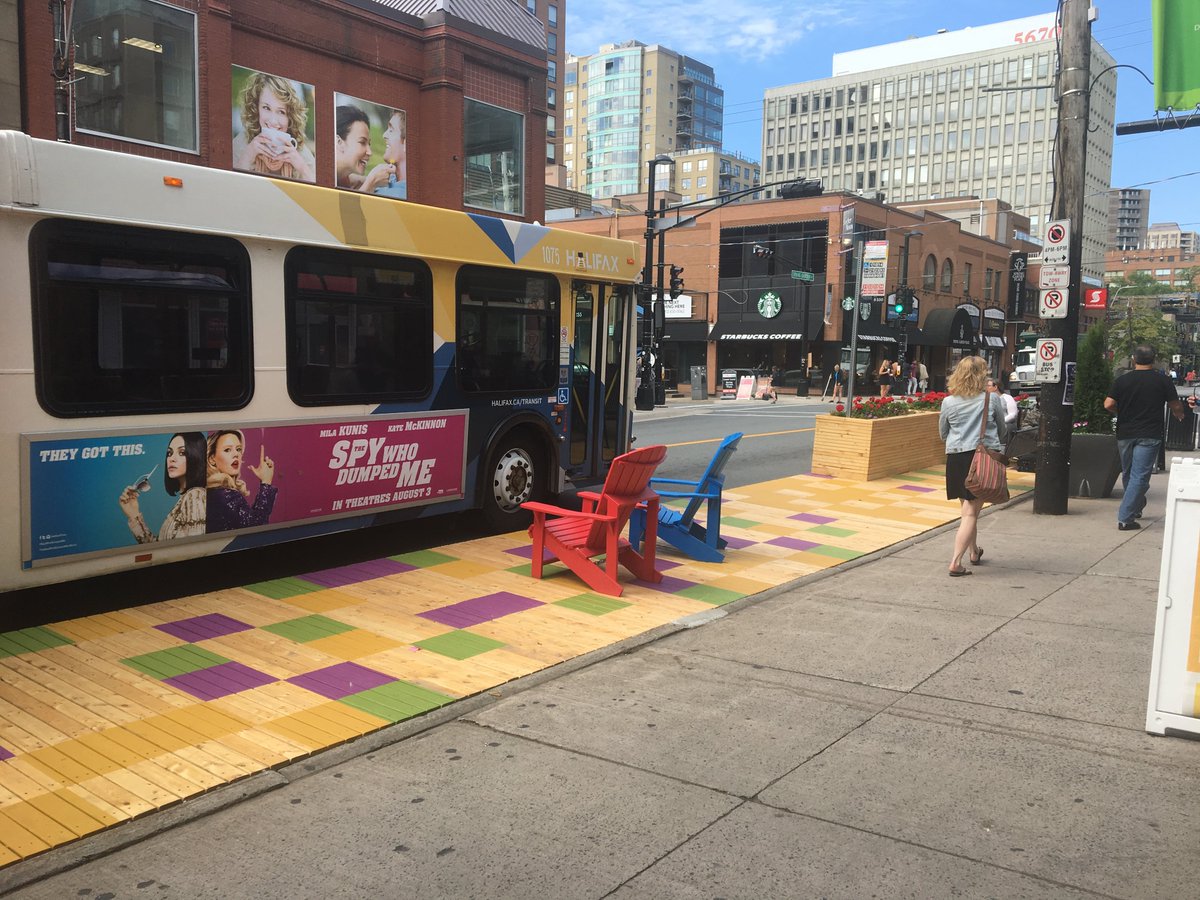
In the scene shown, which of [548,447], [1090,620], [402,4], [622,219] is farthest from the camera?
[622,219]

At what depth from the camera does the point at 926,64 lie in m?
125

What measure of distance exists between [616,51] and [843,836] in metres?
156

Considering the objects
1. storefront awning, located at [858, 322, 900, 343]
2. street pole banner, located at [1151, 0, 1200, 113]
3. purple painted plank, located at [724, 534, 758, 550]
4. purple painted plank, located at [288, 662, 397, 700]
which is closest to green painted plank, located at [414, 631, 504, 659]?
purple painted plank, located at [288, 662, 397, 700]

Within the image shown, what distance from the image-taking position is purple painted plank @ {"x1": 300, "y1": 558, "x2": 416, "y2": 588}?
305 inches

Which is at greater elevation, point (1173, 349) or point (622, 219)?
point (622, 219)

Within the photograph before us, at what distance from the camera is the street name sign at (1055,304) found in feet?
37.6

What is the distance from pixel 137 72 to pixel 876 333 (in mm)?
42707

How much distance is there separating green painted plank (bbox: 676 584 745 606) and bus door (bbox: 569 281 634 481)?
3068 millimetres

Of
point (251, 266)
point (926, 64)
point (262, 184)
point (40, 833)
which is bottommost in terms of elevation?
point (40, 833)

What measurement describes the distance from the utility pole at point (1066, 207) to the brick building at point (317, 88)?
1327cm

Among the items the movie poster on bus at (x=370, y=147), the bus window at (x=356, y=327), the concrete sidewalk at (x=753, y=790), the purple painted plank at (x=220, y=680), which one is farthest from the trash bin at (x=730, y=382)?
the purple painted plank at (x=220, y=680)

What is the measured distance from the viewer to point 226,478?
23.5ft

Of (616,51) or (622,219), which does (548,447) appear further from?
(616,51)

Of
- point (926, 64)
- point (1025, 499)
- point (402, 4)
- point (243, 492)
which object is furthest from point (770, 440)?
point (926, 64)
